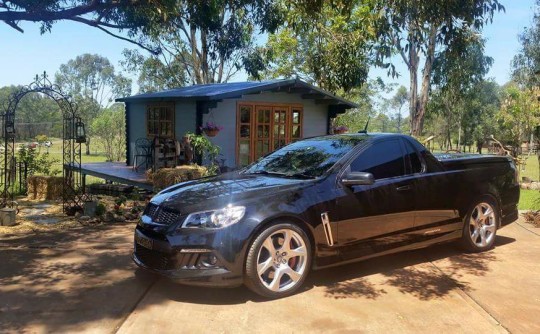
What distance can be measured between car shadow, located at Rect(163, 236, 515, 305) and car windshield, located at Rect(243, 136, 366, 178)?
116cm

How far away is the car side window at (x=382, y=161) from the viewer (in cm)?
511

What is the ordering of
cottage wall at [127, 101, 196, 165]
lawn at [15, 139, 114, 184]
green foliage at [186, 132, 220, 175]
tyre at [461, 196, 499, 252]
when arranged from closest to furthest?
tyre at [461, 196, 499, 252] < green foliage at [186, 132, 220, 175] < cottage wall at [127, 101, 196, 165] < lawn at [15, 139, 114, 184]

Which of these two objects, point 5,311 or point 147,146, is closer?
point 5,311

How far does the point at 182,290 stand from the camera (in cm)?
457

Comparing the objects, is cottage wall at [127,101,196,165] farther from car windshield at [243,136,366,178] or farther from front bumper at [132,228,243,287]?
front bumper at [132,228,243,287]

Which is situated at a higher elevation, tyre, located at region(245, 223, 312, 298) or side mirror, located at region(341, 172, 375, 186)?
side mirror, located at region(341, 172, 375, 186)

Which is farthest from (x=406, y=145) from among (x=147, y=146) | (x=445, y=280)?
(x=147, y=146)

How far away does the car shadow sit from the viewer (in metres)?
4.46

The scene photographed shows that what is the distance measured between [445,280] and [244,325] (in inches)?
95.0

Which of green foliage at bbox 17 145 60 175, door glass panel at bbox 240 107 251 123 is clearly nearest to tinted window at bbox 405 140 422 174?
door glass panel at bbox 240 107 251 123

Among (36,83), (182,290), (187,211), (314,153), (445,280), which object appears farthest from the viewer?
(36,83)

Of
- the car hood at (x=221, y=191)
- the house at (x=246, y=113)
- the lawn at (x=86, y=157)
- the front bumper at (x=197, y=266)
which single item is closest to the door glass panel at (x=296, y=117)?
the house at (x=246, y=113)

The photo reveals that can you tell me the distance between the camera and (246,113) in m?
12.9

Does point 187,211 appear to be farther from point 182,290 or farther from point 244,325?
point 244,325
